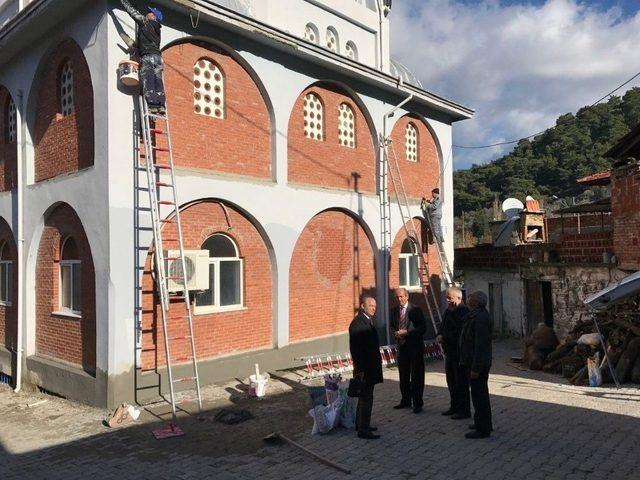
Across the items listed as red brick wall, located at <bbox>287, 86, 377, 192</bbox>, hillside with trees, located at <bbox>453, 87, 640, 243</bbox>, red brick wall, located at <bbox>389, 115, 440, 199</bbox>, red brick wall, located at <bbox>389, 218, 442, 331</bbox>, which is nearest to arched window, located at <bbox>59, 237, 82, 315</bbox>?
red brick wall, located at <bbox>287, 86, 377, 192</bbox>

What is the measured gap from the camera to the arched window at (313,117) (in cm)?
1222

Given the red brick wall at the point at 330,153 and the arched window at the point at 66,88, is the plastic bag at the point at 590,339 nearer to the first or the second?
the red brick wall at the point at 330,153

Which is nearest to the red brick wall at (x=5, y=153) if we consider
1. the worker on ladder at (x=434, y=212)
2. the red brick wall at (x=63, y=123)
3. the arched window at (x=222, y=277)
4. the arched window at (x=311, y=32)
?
the red brick wall at (x=63, y=123)

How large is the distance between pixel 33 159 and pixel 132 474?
7.68 meters

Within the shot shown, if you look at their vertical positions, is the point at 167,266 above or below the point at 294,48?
below

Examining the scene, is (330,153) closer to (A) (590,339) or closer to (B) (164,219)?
(B) (164,219)

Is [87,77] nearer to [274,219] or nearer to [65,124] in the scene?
[65,124]

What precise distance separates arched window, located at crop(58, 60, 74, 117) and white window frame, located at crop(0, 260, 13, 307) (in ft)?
14.1

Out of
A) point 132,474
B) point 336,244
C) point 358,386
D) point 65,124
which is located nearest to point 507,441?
point 358,386

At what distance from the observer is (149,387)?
29.0 feet

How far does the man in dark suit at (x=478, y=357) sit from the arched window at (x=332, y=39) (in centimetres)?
974

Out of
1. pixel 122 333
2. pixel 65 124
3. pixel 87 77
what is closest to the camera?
pixel 122 333

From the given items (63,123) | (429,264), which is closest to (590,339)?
(429,264)

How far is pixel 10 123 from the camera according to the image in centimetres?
1215
